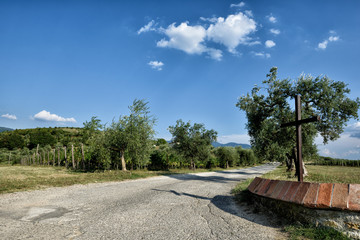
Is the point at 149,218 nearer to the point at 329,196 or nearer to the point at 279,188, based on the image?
the point at 279,188

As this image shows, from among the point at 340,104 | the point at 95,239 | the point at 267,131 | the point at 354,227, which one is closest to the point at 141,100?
the point at 267,131

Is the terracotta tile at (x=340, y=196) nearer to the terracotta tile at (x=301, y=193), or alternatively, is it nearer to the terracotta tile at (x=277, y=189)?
the terracotta tile at (x=301, y=193)

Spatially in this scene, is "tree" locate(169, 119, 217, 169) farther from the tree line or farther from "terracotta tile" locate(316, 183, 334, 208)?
Answer: "terracotta tile" locate(316, 183, 334, 208)

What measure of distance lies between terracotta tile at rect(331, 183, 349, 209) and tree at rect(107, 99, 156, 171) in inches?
705

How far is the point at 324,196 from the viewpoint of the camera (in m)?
4.51

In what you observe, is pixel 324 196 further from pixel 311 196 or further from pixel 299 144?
pixel 299 144

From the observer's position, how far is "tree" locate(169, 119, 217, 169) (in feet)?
103

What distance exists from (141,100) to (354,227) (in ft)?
69.7

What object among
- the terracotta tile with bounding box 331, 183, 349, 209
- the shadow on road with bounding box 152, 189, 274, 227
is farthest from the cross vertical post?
the shadow on road with bounding box 152, 189, 274, 227

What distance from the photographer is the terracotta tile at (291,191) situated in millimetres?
5068

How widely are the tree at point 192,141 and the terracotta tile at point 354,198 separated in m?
26.8

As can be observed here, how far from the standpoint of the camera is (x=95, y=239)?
4285 mm

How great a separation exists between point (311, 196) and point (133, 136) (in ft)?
59.3

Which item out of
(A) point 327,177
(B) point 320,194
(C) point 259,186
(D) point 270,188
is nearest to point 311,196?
(B) point 320,194
